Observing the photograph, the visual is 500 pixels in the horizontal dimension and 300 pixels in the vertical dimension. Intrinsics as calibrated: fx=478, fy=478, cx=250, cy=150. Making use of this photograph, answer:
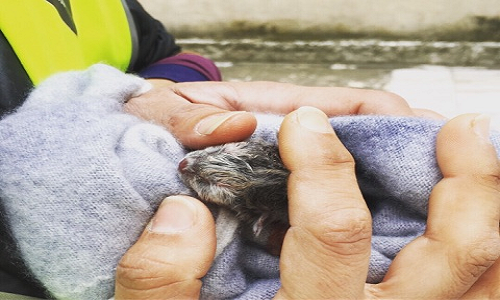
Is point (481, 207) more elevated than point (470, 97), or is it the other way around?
point (481, 207)

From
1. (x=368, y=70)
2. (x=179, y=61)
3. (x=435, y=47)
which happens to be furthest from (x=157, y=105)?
(x=435, y=47)

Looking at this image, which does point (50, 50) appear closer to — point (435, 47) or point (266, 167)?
point (266, 167)

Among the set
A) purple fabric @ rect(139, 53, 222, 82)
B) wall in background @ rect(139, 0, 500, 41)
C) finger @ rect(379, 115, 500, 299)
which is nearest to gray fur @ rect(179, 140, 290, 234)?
finger @ rect(379, 115, 500, 299)

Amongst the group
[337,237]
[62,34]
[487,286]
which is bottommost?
[487,286]

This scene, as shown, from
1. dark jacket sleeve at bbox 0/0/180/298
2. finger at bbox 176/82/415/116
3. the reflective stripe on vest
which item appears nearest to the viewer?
dark jacket sleeve at bbox 0/0/180/298

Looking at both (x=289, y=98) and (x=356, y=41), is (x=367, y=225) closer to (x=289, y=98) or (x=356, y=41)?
(x=289, y=98)

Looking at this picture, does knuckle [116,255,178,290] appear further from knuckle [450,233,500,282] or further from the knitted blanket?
knuckle [450,233,500,282]

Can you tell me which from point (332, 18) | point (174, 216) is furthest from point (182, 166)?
point (332, 18)
